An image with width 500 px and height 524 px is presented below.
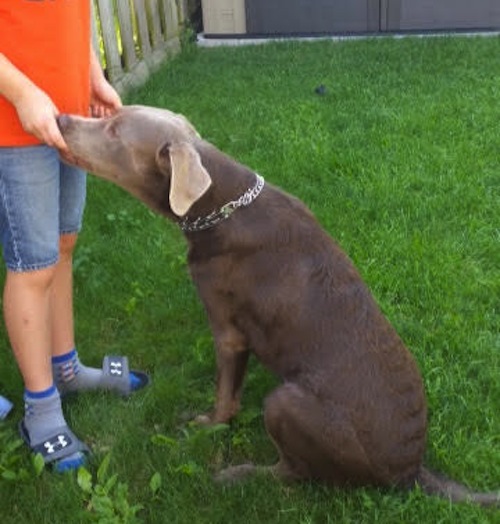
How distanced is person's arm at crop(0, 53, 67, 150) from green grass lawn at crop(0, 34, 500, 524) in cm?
121

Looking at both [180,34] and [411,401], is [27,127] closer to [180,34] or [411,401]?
[411,401]

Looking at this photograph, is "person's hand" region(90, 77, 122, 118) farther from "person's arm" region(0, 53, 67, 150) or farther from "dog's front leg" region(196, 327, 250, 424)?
"dog's front leg" region(196, 327, 250, 424)

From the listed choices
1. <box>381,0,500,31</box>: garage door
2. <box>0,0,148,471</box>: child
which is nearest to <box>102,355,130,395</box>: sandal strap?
<box>0,0,148,471</box>: child

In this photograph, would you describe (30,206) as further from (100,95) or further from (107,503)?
(107,503)

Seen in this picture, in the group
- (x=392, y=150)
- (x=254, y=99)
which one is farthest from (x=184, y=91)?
(x=392, y=150)

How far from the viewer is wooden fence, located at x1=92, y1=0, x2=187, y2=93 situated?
7.71 metres

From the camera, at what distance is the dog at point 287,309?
2828 millimetres

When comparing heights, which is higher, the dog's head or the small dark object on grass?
the dog's head

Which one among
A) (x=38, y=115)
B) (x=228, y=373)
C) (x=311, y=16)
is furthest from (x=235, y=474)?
(x=311, y=16)

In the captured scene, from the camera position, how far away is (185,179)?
2.80m

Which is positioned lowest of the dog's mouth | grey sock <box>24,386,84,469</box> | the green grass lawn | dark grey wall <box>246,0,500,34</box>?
dark grey wall <box>246,0,500,34</box>

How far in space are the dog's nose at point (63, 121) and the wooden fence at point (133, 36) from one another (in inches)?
171

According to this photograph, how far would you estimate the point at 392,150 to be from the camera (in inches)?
243

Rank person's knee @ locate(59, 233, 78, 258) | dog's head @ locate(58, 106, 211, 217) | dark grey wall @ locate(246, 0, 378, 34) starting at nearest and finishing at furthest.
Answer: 1. dog's head @ locate(58, 106, 211, 217)
2. person's knee @ locate(59, 233, 78, 258)
3. dark grey wall @ locate(246, 0, 378, 34)
